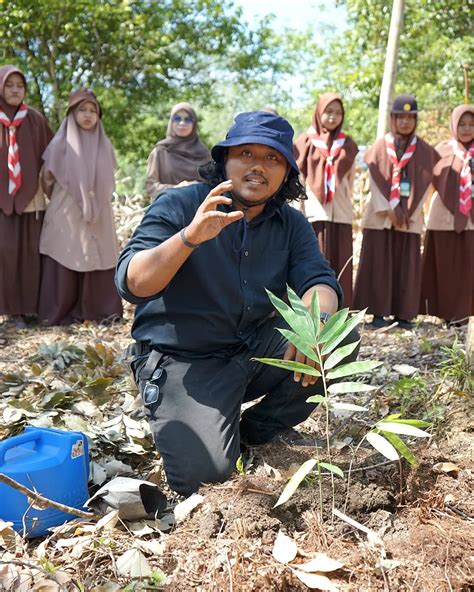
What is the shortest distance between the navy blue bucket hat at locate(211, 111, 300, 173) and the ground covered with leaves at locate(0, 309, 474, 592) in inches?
40.5

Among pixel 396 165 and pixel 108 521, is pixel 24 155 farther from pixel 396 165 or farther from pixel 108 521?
pixel 108 521

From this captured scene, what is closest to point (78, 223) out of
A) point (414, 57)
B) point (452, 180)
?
point (452, 180)

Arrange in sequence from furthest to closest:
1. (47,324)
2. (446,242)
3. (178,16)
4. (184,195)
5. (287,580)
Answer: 1. (178,16)
2. (446,242)
3. (47,324)
4. (184,195)
5. (287,580)

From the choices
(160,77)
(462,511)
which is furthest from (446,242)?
(160,77)

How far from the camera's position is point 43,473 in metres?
2.26

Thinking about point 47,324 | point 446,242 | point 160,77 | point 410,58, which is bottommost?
point 47,324

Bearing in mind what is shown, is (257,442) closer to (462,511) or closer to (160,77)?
(462,511)

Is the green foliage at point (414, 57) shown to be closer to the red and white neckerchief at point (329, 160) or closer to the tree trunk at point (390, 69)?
the tree trunk at point (390, 69)

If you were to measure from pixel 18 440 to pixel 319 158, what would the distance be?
441 centimetres

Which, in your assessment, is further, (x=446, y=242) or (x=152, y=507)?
(x=446, y=242)

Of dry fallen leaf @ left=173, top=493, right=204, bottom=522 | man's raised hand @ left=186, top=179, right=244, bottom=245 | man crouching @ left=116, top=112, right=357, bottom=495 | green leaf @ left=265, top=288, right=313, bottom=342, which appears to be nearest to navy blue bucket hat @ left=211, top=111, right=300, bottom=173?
man crouching @ left=116, top=112, right=357, bottom=495

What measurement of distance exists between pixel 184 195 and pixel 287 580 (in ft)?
4.89

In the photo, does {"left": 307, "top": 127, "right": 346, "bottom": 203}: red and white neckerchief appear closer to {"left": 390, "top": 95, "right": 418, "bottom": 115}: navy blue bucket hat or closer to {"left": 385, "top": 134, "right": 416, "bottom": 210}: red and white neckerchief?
{"left": 385, "top": 134, "right": 416, "bottom": 210}: red and white neckerchief

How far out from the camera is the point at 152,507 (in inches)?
92.4
